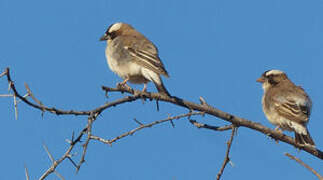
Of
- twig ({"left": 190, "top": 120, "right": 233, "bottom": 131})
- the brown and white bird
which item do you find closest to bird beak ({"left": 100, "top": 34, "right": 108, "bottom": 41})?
the brown and white bird

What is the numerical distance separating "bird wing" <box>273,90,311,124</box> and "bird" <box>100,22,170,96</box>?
5.26ft

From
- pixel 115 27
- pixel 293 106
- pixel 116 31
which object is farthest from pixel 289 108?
pixel 115 27

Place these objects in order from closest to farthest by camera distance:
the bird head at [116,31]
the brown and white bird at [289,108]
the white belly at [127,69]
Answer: the brown and white bird at [289,108], the white belly at [127,69], the bird head at [116,31]

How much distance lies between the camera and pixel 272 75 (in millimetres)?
7836

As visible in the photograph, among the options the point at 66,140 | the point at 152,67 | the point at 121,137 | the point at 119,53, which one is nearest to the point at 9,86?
the point at 66,140

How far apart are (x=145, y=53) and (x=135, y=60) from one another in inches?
6.3

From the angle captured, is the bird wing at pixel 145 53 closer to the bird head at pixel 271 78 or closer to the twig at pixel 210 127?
the twig at pixel 210 127

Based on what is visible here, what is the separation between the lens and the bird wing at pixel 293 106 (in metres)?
6.27

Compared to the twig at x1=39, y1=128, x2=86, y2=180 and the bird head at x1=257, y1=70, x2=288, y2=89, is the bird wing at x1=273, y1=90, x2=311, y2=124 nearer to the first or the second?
the bird head at x1=257, y1=70, x2=288, y2=89

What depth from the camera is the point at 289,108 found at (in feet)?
21.0

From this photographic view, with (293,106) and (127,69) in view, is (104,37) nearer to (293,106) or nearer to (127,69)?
(127,69)

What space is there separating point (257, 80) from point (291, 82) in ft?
1.77

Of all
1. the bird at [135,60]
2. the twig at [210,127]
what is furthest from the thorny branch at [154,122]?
the bird at [135,60]

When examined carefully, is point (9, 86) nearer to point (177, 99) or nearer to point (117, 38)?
point (177, 99)
